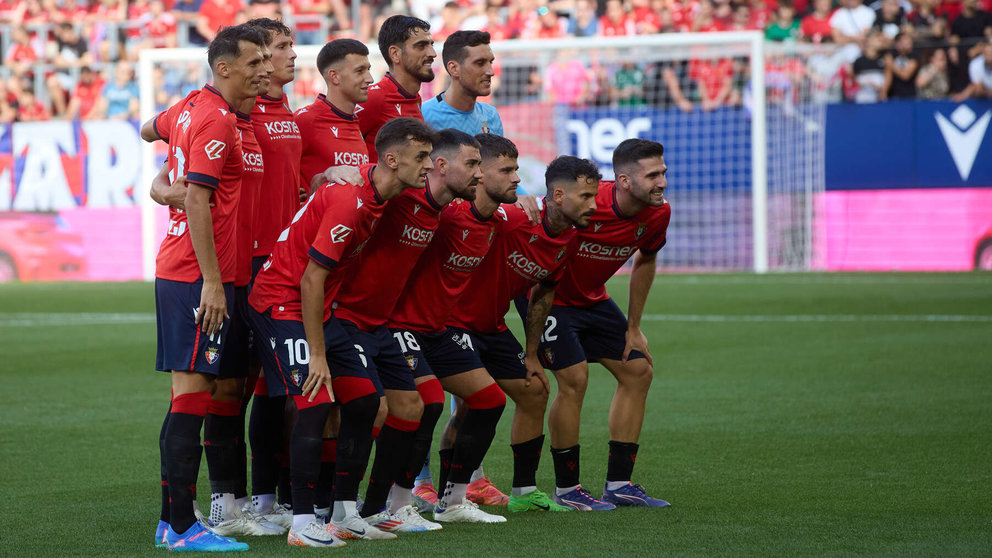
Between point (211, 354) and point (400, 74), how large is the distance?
7.29 ft

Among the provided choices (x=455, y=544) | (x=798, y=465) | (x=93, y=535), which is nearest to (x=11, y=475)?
(x=93, y=535)

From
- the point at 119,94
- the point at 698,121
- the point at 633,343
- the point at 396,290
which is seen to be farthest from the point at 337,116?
the point at 119,94

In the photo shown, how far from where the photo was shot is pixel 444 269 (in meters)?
5.91

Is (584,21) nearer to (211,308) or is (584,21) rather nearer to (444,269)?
(444,269)

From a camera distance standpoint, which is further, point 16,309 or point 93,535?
point 16,309

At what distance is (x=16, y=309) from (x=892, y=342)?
10.7 meters

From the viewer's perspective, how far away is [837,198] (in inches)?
723

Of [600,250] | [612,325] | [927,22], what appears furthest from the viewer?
[927,22]

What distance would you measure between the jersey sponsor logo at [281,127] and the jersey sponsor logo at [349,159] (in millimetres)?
258

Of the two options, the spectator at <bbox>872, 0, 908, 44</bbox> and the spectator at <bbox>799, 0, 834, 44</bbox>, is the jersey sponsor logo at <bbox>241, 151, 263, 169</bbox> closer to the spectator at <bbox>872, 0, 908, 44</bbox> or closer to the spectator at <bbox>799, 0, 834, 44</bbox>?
the spectator at <bbox>872, 0, 908, 44</bbox>

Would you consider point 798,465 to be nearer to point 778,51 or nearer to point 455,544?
point 455,544

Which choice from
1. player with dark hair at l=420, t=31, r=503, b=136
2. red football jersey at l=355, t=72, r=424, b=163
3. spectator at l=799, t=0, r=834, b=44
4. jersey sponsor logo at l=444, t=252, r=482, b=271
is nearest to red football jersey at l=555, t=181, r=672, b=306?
jersey sponsor logo at l=444, t=252, r=482, b=271

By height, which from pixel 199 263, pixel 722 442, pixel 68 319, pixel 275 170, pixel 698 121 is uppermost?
pixel 698 121

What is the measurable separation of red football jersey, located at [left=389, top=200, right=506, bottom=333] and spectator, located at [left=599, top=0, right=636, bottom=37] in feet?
52.0
